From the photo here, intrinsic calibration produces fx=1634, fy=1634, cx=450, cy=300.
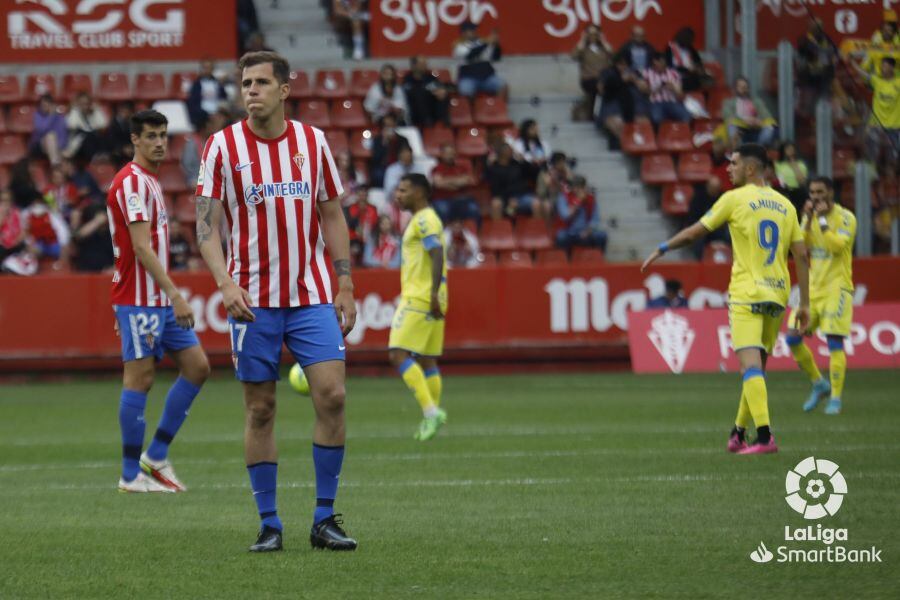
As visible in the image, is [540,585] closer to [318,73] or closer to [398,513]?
[398,513]

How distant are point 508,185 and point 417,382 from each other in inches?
389

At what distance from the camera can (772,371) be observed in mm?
20719

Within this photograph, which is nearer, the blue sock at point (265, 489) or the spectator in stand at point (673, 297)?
the blue sock at point (265, 489)

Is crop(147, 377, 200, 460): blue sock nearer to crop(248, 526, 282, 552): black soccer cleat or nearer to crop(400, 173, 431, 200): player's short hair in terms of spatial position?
crop(248, 526, 282, 552): black soccer cleat

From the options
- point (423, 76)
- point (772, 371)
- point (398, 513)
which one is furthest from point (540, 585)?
point (423, 76)

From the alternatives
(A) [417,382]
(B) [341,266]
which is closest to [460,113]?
(A) [417,382]

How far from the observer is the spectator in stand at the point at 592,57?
2541 centimetres

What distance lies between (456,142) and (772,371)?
6.80m

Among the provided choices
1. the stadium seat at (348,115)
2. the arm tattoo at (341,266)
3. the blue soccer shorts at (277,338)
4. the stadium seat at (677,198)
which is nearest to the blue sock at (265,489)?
the blue soccer shorts at (277,338)

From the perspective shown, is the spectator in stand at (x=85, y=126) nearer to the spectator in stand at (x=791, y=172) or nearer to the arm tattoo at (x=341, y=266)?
the spectator in stand at (x=791, y=172)

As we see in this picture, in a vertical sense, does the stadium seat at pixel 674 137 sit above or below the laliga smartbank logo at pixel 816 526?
above

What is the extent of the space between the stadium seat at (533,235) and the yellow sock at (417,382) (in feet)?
29.9

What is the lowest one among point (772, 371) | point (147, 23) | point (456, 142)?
point (772, 371)

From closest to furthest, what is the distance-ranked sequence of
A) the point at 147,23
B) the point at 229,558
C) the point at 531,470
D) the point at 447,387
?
the point at 229,558
the point at 531,470
the point at 447,387
the point at 147,23
